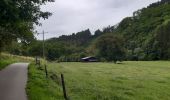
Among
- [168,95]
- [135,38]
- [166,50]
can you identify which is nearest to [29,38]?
[168,95]

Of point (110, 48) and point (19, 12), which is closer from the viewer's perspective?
point (19, 12)

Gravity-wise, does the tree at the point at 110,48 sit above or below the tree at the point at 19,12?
above

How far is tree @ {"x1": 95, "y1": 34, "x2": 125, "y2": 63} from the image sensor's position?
128 metres

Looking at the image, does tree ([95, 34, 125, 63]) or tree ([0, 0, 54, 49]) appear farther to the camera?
Result: tree ([95, 34, 125, 63])

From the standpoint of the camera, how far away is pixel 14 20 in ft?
73.7

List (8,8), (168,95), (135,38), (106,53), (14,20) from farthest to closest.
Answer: (135,38) < (106,53) < (168,95) < (14,20) < (8,8)

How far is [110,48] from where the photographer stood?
130375mm

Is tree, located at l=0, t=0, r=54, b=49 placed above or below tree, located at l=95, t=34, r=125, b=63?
below

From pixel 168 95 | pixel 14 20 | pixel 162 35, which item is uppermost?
pixel 162 35

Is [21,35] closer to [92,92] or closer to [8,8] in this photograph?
[92,92]

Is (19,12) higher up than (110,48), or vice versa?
(110,48)

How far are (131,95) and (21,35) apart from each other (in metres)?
22.4

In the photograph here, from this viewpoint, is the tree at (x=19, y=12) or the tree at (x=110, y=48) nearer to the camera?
the tree at (x=19, y=12)

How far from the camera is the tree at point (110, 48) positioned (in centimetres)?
12838
